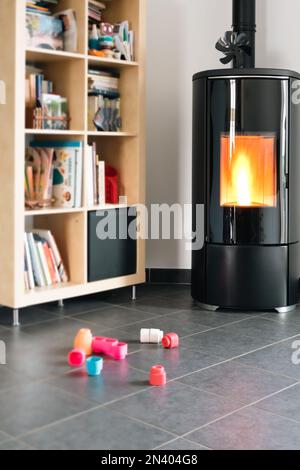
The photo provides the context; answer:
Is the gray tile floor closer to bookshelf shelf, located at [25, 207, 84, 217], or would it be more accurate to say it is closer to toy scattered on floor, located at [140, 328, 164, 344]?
toy scattered on floor, located at [140, 328, 164, 344]

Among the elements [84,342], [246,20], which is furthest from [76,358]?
[246,20]

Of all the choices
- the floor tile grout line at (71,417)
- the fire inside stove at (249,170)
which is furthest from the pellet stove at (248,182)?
the floor tile grout line at (71,417)

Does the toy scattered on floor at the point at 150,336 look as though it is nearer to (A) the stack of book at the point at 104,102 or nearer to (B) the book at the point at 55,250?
(B) the book at the point at 55,250

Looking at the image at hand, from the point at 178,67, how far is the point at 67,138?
99 cm

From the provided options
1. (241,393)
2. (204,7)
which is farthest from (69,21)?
(241,393)

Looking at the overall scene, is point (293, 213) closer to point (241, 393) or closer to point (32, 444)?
point (241, 393)

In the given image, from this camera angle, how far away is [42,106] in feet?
10.8

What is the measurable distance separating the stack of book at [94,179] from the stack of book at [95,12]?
2.10 feet

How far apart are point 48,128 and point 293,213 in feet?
4.24

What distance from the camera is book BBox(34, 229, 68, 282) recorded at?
136 inches

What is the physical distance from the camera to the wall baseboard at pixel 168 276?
4266 millimetres

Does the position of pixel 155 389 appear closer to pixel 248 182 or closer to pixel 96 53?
pixel 248 182

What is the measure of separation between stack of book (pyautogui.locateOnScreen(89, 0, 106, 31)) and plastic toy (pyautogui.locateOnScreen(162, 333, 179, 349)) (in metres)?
1.66

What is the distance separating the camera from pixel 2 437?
1.92 metres
